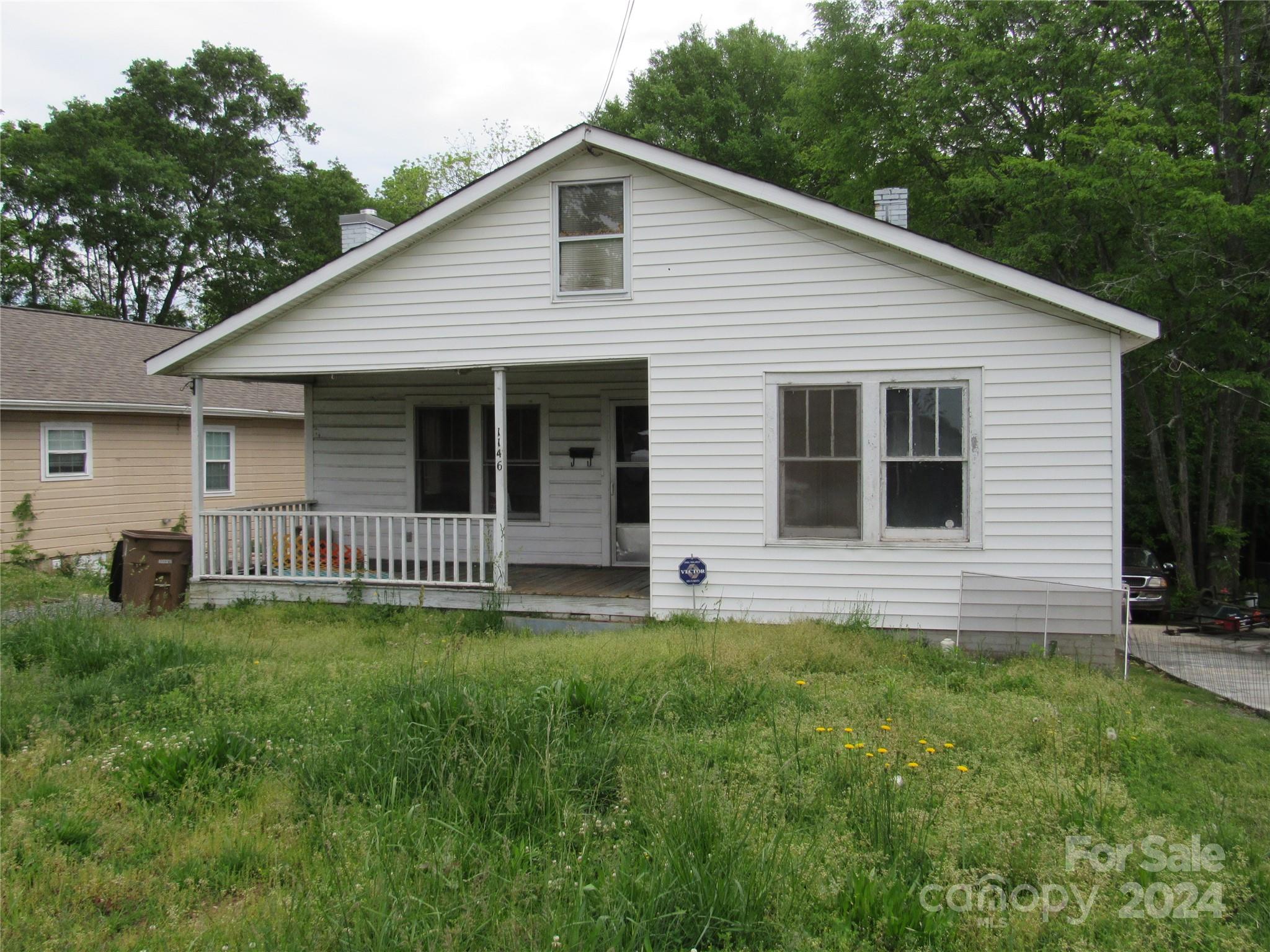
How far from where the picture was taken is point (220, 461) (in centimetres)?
1934

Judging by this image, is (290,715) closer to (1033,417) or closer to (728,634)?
(728,634)

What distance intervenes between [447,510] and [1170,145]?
15.2 meters

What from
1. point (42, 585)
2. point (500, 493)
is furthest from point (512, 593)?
point (42, 585)

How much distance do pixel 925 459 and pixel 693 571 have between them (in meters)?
2.60

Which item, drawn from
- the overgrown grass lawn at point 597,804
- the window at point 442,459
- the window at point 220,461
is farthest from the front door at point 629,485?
the window at point 220,461

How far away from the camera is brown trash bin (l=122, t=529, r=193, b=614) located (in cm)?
1135

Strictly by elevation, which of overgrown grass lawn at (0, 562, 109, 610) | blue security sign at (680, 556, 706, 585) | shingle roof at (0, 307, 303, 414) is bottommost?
overgrown grass lawn at (0, 562, 109, 610)

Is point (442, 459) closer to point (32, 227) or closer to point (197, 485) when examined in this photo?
point (197, 485)

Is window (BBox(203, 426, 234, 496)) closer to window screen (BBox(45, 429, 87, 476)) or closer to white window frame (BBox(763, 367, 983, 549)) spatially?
window screen (BBox(45, 429, 87, 476))

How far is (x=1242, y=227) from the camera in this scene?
48.0 ft

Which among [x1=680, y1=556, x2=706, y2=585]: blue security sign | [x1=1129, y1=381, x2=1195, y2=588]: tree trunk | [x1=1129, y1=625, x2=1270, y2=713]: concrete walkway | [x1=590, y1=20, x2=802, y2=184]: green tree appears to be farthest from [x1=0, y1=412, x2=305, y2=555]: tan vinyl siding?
[x1=590, y1=20, x2=802, y2=184]: green tree

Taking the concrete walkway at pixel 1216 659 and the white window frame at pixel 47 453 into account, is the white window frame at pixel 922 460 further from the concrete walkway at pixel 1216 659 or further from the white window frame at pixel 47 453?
the white window frame at pixel 47 453

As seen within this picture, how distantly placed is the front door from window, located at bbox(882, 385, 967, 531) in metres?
3.82

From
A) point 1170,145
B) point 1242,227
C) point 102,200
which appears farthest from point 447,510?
point 102,200
